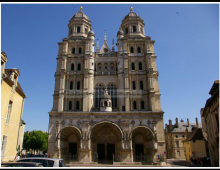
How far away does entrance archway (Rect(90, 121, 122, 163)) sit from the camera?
2870 cm

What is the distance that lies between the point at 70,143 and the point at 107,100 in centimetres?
890

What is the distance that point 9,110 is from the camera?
656 inches

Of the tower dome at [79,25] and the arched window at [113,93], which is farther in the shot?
the tower dome at [79,25]

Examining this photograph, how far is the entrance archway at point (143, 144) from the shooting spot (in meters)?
28.2

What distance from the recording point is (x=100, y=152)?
29875 millimetres

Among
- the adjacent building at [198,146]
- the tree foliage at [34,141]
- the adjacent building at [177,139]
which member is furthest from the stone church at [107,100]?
the tree foliage at [34,141]

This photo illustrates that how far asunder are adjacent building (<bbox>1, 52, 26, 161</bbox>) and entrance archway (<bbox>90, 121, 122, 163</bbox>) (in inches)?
499

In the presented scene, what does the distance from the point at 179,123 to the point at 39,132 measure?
141ft

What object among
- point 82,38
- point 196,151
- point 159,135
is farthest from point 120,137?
point 82,38

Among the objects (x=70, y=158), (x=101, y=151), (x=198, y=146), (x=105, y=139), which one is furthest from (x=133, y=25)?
(x=70, y=158)

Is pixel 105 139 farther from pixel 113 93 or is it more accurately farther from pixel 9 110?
pixel 9 110

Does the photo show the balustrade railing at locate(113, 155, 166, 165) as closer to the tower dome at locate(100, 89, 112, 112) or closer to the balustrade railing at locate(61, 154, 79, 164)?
the balustrade railing at locate(61, 154, 79, 164)

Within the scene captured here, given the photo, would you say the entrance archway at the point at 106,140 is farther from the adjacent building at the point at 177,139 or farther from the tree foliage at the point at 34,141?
the tree foliage at the point at 34,141

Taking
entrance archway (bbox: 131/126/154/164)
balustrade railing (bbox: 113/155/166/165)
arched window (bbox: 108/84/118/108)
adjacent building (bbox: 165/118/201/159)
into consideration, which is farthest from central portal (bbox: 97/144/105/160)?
adjacent building (bbox: 165/118/201/159)
